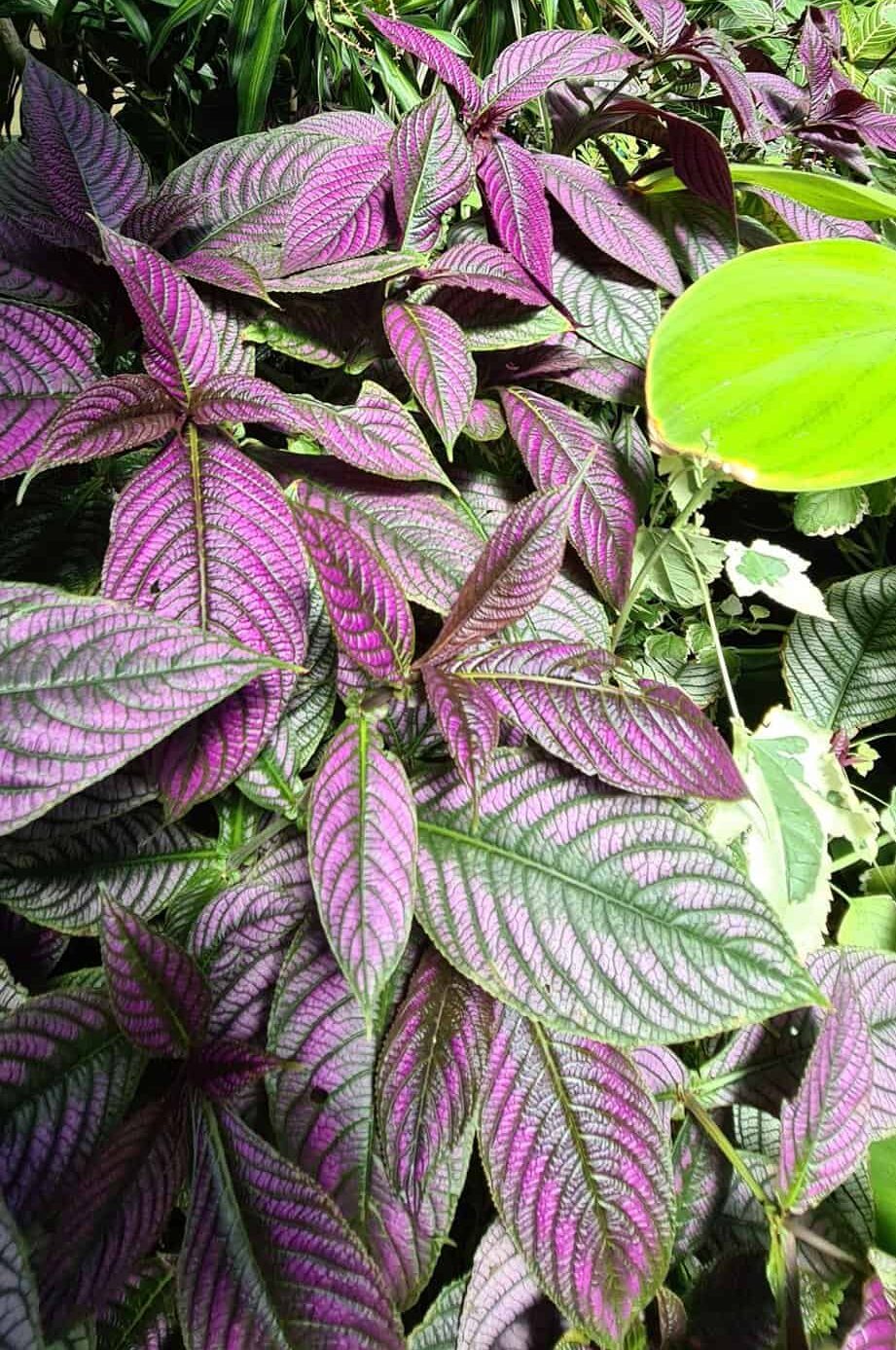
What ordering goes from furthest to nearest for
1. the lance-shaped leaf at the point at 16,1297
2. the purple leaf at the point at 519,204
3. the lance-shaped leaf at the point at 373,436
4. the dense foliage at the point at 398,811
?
the purple leaf at the point at 519,204 → the lance-shaped leaf at the point at 373,436 → the dense foliage at the point at 398,811 → the lance-shaped leaf at the point at 16,1297

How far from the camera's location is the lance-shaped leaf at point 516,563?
1.65 feet

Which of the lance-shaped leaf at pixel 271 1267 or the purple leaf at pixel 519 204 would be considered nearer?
the lance-shaped leaf at pixel 271 1267

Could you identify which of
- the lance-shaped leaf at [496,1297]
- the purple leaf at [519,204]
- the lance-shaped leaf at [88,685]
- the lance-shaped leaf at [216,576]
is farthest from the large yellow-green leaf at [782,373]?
the lance-shaped leaf at [496,1297]

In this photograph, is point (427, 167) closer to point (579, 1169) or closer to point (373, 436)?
point (373, 436)

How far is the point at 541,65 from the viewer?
77cm

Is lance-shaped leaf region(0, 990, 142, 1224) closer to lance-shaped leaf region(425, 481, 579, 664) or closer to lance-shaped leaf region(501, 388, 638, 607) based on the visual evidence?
lance-shaped leaf region(425, 481, 579, 664)

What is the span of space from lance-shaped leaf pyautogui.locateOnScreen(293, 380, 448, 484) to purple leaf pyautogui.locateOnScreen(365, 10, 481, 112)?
0.35 meters

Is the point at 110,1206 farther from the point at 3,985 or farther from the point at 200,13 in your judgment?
the point at 200,13

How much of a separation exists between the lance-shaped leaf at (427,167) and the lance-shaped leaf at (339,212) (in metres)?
0.02

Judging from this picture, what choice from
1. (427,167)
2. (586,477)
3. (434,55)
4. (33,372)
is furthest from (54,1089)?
(434,55)

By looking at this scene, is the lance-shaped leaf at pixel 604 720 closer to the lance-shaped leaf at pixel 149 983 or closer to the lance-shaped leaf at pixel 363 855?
the lance-shaped leaf at pixel 363 855

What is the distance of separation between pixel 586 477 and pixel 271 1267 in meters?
0.57

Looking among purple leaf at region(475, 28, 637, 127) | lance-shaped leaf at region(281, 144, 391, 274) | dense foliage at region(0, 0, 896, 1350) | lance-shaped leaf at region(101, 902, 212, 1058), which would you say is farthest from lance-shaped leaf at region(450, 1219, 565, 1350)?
purple leaf at region(475, 28, 637, 127)

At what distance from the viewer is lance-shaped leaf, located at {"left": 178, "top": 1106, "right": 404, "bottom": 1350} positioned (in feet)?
1.38
